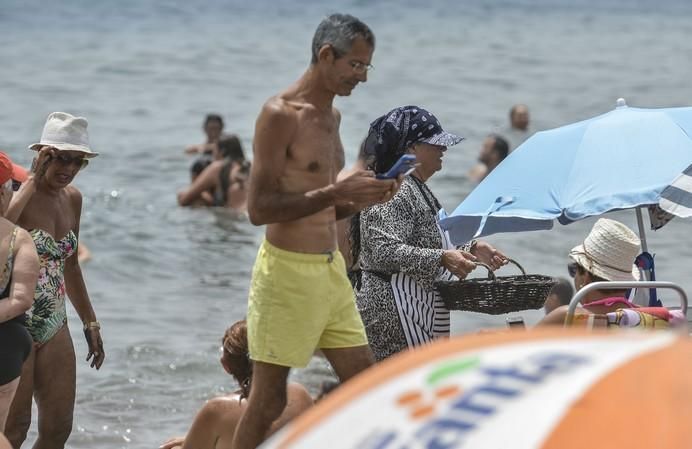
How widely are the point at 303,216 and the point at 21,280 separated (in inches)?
42.0

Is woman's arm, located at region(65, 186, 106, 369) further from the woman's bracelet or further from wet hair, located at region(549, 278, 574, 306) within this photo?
wet hair, located at region(549, 278, 574, 306)

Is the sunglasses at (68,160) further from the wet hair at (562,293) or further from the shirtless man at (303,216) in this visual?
the wet hair at (562,293)

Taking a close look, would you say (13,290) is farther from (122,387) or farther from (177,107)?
(177,107)

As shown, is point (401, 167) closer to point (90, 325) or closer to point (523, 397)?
point (90, 325)

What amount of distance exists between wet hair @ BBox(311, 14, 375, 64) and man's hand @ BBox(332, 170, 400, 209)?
401 millimetres

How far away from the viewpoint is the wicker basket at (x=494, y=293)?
16.8ft

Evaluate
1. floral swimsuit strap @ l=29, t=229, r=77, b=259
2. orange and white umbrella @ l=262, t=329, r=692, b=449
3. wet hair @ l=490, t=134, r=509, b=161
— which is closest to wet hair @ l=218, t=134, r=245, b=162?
wet hair @ l=490, t=134, r=509, b=161

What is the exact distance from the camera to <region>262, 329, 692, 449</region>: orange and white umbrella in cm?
219

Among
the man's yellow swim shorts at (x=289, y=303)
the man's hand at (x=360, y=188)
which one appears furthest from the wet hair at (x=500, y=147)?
the man's hand at (x=360, y=188)

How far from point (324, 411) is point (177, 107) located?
20109 mm

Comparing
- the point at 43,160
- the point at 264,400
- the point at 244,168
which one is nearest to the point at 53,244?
the point at 43,160

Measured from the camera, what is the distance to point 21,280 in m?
4.75

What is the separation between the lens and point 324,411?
2.35 metres

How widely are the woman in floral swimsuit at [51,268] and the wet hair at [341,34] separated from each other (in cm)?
133
